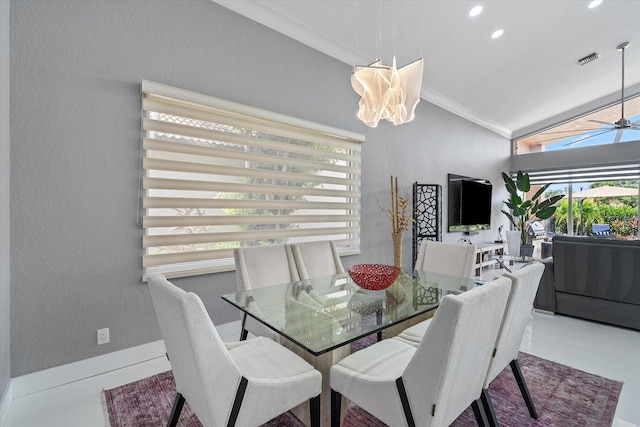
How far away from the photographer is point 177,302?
41.9 inches

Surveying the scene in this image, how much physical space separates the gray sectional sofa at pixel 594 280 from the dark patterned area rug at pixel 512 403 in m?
1.31

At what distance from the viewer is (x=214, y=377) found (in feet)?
3.62

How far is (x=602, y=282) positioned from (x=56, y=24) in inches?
202

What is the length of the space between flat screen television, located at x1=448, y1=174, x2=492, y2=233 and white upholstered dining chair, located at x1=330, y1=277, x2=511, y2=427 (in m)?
4.50

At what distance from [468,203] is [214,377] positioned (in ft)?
18.9

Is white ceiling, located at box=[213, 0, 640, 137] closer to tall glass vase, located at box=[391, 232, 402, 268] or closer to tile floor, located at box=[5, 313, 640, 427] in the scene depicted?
tall glass vase, located at box=[391, 232, 402, 268]

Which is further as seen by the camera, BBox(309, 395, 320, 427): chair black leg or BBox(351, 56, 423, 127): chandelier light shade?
BBox(351, 56, 423, 127): chandelier light shade

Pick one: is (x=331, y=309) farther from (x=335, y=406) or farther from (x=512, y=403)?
(x=512, y=403)

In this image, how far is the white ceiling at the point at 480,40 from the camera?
309 centimetres

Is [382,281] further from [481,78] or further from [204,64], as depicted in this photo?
[481,78]

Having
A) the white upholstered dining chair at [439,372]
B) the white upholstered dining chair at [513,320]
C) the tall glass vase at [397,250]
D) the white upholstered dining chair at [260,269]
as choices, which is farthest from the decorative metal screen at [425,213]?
the white upholstered dining chair at [439,372]

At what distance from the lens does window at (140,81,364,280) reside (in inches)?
95.3

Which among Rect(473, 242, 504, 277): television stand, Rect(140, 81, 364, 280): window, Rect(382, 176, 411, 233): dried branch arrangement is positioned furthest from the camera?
Rect(473, 242, 504, 277): television stand

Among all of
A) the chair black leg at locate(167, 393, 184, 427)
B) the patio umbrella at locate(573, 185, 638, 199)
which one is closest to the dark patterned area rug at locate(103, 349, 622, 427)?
the chair black leg at locate(167, 393, 184, 427)
